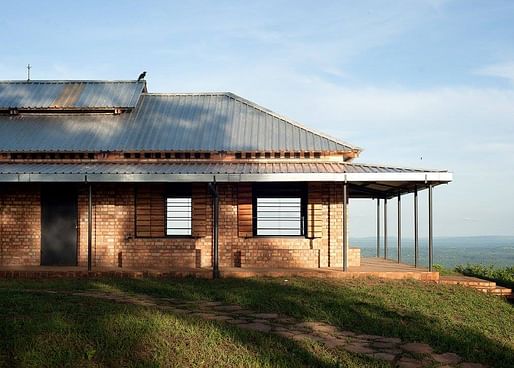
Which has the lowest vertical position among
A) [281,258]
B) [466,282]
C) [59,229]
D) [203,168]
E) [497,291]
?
[497,291]

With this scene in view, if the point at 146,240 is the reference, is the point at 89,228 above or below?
above

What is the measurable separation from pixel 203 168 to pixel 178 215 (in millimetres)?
1511

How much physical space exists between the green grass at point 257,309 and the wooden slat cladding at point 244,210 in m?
2.69

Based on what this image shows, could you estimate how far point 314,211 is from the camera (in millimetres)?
16250

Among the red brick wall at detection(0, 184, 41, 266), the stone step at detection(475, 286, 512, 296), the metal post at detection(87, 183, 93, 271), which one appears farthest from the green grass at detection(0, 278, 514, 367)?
the red brick wall at detection(0, 184, 41, 266)

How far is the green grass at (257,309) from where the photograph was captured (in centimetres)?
733

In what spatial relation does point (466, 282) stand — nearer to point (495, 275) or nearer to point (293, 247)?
point (293, 247)

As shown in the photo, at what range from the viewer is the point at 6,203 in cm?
1655

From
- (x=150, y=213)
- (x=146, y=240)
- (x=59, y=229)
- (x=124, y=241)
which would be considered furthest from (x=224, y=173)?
(x=59, y=229)

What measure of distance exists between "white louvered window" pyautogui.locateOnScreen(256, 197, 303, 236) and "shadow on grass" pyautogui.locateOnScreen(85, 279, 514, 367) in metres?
2.78

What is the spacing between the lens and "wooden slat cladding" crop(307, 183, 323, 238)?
16203 mm

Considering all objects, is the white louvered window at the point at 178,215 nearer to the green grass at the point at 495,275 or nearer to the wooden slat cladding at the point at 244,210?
the wooden slat cladding at the point at 244,210

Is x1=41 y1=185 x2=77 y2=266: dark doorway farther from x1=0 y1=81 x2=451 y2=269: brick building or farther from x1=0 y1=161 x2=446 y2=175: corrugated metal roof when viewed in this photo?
x1=0 y1=161 x2=446 y2=175: corrugated metal roof

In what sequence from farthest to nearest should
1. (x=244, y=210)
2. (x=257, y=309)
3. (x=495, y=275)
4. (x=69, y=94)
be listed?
(x=69, y=94)
(x=495, y=275)
(x=244, y=210)
(x=257, y=309)
